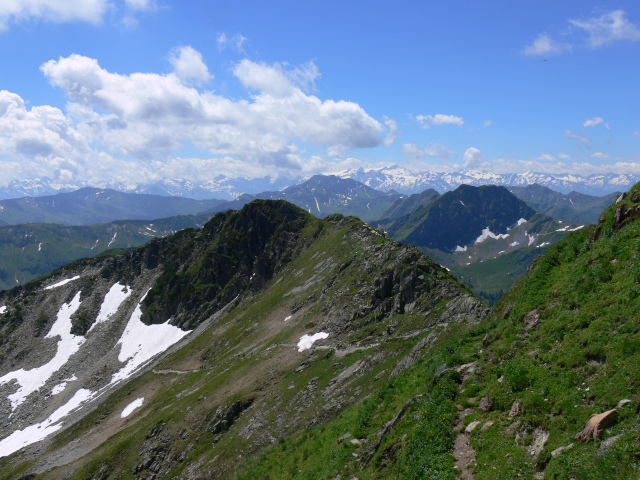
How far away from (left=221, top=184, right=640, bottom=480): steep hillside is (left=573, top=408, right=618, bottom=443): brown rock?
0.04 meters

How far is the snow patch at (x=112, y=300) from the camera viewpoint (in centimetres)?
15500

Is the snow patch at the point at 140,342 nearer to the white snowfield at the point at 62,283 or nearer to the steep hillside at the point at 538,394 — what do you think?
the white snowfield at the point at 62,283

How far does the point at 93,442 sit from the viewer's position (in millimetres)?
75312

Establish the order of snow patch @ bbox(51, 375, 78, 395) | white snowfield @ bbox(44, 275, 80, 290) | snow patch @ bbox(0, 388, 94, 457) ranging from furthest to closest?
white snowfield @ bbox(44, 275, 80, 290)
snow patch @ bbox(51, 375, 78, 395)
snow patch @ bbox(0, 388, 94, 457)

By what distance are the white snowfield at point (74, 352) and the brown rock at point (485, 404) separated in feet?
304

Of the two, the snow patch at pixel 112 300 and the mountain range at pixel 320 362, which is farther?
the snow patch at pixel 112 300

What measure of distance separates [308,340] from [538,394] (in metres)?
54.6

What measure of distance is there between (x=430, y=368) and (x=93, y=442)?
85.1 m

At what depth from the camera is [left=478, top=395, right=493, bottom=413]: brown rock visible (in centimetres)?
1623

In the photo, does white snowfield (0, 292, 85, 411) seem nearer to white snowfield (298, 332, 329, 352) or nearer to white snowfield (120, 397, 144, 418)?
white snowfield (120, 397, 144, 418)

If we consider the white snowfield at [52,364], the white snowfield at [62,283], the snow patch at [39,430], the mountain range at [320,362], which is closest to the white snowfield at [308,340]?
the mountain range at [320,362]

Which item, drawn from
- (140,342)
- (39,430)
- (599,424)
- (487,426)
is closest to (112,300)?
(140,342)

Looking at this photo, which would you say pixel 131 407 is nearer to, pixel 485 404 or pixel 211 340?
pixel 211 340

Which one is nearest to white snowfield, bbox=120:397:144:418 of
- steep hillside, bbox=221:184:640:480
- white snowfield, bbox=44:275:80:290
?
steep hillside, bbox=221:184:640:480
